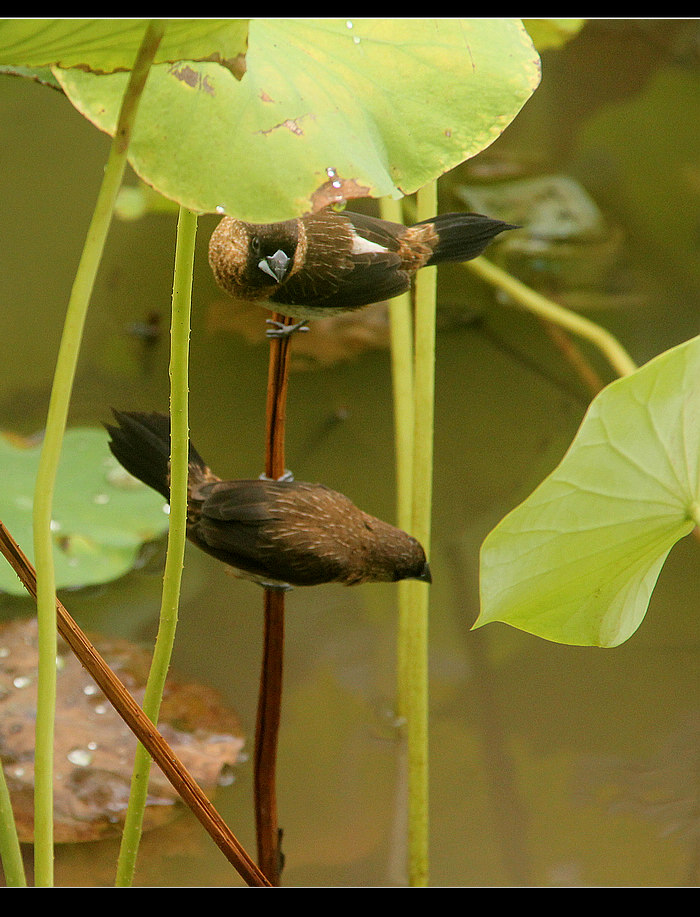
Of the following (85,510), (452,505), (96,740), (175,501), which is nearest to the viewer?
(175,501)

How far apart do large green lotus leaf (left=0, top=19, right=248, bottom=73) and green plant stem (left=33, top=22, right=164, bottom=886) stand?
2cm

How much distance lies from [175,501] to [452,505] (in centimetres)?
76

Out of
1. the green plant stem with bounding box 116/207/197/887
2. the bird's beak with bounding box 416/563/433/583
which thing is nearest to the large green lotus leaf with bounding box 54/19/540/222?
the green plant stem with bounding box 116/207/197/887

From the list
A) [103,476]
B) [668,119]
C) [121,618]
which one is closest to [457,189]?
[668,119]

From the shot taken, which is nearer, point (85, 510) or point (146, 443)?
point (146, 443)

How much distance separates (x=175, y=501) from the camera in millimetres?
394

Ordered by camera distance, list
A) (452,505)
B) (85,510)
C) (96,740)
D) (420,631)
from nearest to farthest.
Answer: (420,631), (96,740), (85,510), (452,505)

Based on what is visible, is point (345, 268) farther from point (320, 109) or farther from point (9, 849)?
point (9, 849)

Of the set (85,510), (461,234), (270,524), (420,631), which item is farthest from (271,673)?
(85,510)

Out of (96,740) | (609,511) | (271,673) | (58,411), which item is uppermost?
(58,411)

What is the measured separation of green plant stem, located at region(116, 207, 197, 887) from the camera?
1.16ft

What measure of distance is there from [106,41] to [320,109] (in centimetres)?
12

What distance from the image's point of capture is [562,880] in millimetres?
749

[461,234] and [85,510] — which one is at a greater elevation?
[461,234]
